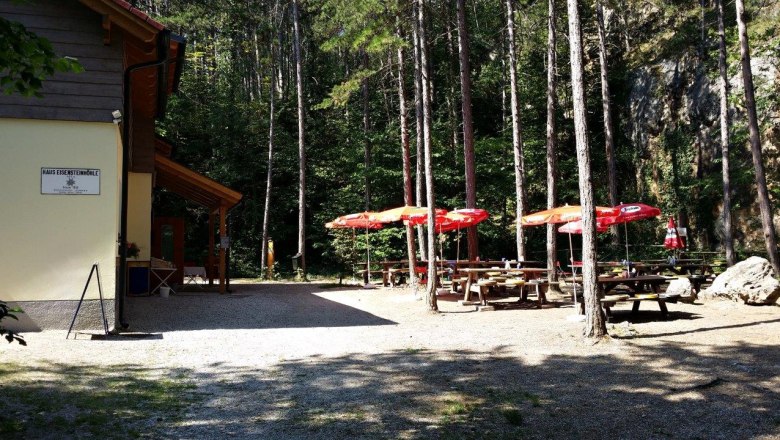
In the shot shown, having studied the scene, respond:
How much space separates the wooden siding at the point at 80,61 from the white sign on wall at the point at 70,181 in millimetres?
722

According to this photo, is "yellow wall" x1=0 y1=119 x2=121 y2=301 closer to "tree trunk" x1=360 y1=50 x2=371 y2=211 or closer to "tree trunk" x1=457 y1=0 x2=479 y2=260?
"tree trunk" x1=457 y1=0 x2=479 y2=260

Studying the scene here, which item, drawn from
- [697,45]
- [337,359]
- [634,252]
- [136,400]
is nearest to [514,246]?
[634,252]

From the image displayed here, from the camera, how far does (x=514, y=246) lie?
26.0 m

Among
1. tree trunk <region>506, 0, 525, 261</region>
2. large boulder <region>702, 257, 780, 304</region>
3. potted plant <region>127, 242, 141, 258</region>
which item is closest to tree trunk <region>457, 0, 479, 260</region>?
tree trunk <region>506, 0, 525, 261</region>

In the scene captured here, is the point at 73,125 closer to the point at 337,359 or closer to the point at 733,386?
the point at 337,359

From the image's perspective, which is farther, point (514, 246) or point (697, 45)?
point (514, 246)

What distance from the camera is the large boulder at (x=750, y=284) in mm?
10641

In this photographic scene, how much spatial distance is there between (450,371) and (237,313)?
5.83 metres

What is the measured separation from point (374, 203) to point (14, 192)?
18.3 m

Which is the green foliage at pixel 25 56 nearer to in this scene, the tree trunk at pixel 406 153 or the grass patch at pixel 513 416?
the grass patch at pixel 513 416

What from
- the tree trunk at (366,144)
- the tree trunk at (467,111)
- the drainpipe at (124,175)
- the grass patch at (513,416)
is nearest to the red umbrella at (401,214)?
the tree trunk at (467,111)

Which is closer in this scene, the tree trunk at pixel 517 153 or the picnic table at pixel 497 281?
the picnic table at pixel 497 281

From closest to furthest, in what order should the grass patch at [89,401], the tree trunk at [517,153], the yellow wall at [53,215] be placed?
1. the grass patch at [89,401]
2. the yellow wall at [53,215]
3. the tree trunk at [517,153]

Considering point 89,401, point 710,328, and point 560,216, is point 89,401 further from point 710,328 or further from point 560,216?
point 560,216
